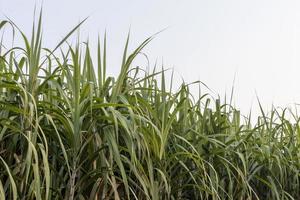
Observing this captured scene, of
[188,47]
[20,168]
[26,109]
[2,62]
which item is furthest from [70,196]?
[188,47]

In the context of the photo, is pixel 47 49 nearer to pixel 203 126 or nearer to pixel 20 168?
pixel 20 168

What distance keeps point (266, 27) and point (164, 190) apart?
342cm

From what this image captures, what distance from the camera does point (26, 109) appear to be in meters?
1.59

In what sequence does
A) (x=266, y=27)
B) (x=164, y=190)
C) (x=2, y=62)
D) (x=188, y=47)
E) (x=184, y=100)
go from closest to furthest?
(x=2, y=62) < (x=164, y=190) < (x=184, y=100) < (x=188, y=47) < (x=266, y=27)

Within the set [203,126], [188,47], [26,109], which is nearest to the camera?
[26,109]

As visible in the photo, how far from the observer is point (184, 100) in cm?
235

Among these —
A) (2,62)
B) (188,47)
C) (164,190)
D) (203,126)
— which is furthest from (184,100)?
(188,47)

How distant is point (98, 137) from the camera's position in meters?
1.80

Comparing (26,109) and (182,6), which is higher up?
(182,6)

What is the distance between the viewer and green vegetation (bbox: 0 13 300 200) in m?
1.68

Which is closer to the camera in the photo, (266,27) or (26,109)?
(26,109)

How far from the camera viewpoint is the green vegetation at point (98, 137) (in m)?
1.68

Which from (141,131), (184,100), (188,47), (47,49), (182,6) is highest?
(182,6)

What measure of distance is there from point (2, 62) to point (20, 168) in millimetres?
394
